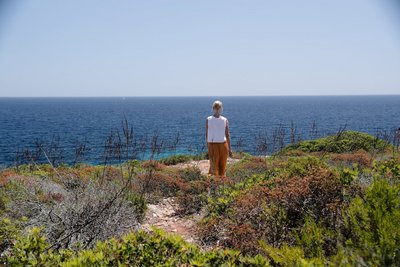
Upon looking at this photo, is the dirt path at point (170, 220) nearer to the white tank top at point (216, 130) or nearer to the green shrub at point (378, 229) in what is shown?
the white tank top at point (216, 130)

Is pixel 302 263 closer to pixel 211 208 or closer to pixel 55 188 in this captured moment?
pixel 211 208

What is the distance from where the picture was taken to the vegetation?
2703 millimetres

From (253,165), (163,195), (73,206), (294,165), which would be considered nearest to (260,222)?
(294,165)

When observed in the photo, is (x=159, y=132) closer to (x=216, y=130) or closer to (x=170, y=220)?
(x=216, y=130)

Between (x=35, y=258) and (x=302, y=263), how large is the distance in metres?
2.07

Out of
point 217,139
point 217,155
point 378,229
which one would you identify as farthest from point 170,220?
point 378,229

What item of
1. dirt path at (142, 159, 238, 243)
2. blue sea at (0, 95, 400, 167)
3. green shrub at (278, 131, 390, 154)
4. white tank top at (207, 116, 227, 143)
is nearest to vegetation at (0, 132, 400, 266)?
dirt path at (142, 159, 238, 243)

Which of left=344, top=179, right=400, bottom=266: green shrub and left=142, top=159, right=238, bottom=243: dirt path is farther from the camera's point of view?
left=142, top=159, right=238, bottom=243: dirt path

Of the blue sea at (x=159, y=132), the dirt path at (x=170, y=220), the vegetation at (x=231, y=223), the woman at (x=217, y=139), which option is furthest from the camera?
the blue sea at (x=159, y=132)

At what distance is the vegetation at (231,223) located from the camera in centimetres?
270

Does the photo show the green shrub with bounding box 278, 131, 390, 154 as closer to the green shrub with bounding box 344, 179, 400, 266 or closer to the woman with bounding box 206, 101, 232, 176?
the woman with bounding box 206, 101, 232, 176

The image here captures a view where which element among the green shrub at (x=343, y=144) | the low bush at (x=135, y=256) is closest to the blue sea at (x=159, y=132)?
the green shrub at (x=343, y=144)

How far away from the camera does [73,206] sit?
185 inches

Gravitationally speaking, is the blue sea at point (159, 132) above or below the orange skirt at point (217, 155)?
below
